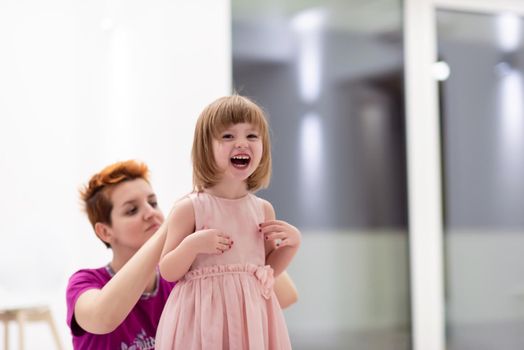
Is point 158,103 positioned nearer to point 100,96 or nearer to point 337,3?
point 100,96

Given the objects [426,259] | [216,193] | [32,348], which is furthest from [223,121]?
[426,259]

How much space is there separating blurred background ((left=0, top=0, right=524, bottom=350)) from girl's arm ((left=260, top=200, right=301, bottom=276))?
1764mm

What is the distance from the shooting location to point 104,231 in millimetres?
1746

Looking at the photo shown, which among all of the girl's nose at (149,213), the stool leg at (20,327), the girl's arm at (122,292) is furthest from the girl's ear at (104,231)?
the stool leg at (20,327)

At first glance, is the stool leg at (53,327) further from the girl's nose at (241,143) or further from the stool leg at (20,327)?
the girl's nose at (241,143)

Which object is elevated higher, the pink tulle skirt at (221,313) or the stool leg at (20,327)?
the pink tulle skirt at (221,313)

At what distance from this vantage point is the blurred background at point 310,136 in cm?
314

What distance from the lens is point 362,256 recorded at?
379cm

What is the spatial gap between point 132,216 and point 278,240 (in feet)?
1.27

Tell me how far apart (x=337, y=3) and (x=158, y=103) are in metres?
1.15

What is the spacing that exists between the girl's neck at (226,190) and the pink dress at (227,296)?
0.01m

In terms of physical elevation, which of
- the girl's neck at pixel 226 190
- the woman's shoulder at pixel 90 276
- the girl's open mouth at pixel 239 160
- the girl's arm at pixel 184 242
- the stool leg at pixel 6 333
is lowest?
the stool leg at pixel 6 333

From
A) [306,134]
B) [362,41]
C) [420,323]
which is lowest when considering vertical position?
[420,323]

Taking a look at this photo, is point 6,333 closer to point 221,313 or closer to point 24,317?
point 24,317
